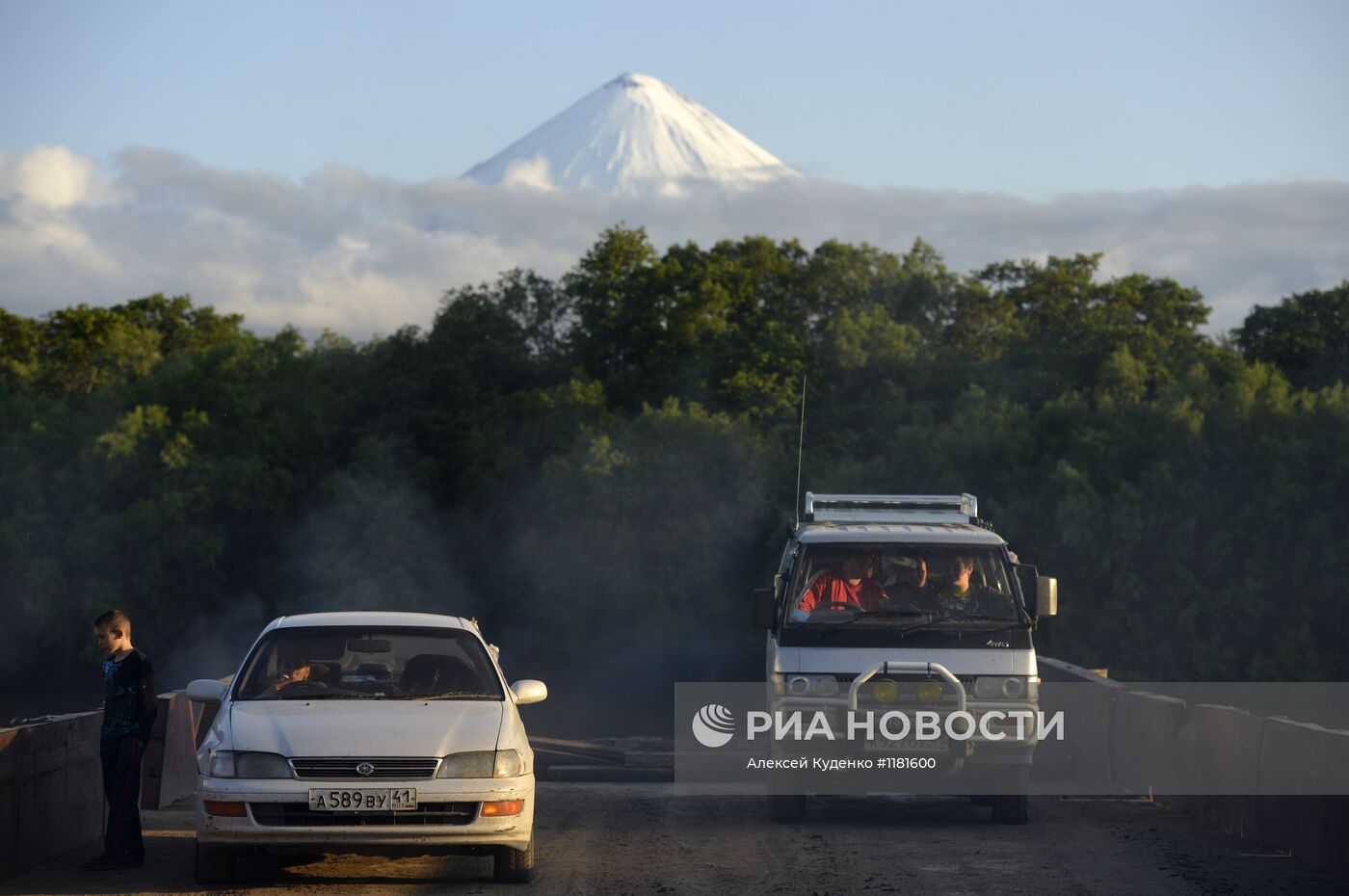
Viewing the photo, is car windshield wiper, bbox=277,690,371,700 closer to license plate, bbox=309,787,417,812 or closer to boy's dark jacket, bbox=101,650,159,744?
boy's dark jacket, bbox=101,650,159,744

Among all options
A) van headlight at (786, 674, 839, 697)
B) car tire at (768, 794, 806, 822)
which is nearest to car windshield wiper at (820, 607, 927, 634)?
van headlight at (786, 674, 839, 697)

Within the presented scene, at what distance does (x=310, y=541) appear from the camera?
61.2 meters

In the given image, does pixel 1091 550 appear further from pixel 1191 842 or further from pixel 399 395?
pixel 1191 842

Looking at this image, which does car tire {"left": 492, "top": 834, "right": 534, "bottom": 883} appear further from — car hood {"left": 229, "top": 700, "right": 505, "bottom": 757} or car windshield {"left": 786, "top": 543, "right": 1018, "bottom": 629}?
car windshield {"left": 786, "top": 543, "right": 1018, "bottom": 629}

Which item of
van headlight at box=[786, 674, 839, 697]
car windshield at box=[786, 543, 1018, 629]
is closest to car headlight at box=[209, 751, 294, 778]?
van headlight at box=[786, 674, 839, 697]

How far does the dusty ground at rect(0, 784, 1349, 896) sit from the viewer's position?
31.1ft

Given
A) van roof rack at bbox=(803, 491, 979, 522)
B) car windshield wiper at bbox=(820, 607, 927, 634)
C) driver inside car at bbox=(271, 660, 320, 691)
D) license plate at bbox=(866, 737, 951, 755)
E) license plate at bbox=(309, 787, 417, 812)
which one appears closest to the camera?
license plate at bbox=(309, 787, 417, 812)

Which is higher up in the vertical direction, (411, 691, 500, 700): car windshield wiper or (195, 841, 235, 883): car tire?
(411, 691, 500, 700): car windshield wiper

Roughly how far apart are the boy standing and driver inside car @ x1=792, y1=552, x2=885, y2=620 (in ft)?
15.6

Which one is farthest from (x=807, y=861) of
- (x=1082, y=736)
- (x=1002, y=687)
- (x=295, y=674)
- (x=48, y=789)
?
(x=1082, y=736)

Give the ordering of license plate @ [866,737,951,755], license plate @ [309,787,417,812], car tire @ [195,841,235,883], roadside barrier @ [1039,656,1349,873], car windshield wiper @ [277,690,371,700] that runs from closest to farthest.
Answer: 1. license plate @ [309,787,417,812]
2. car tire @ [195,841,235,883]
3. car windshield wiper @ [277,690,371,700]
4. roadside barrier @ [1039,656,1349,873]
5. license plate @ [866,737,951,755]

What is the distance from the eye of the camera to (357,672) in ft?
35.1

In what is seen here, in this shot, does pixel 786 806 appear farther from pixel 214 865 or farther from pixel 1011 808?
pixel 214 865

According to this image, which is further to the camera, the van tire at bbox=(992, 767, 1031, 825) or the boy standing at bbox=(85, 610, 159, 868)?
the van tire at bbox=(992, 767, 1031, 825)
